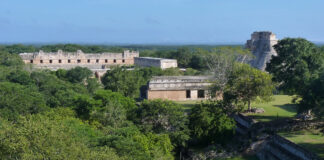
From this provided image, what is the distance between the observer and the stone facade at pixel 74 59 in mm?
46750

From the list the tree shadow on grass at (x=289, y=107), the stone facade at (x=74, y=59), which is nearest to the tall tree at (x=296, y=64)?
the tree shadow on grass at (x=289, y=107)

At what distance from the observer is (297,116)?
19891 mm

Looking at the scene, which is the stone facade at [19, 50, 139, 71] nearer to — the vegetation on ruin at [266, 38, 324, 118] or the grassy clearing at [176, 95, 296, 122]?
the grassy clearing at [176, 95, 296, 122]

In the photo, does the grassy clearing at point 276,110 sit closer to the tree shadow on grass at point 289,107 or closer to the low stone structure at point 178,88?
the tree shadow on grass at point 289,107

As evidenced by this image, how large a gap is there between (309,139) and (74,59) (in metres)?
37.5

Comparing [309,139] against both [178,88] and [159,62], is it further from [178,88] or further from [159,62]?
[159,62]

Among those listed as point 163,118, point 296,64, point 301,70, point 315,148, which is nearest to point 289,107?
point 296,64

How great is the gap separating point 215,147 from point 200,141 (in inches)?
59.0

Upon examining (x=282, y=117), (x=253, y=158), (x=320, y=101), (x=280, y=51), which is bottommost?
(x=253, y=158)

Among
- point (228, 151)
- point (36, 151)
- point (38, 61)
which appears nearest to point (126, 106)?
point (228, 151)

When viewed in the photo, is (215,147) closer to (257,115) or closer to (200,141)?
(200,141)

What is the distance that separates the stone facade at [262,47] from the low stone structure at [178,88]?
676 cm

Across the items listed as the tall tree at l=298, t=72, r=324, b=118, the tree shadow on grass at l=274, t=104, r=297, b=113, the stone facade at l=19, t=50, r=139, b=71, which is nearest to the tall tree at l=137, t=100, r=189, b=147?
A: the tall tree at l=298, t=72, r=324, b=118

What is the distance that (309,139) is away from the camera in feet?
54.3
